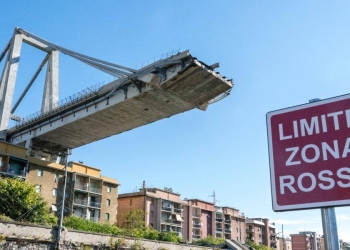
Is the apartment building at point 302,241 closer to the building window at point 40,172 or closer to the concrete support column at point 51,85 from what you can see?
the concrete support column at point 51,85

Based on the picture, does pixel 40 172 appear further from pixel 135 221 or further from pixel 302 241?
pixel 302 241

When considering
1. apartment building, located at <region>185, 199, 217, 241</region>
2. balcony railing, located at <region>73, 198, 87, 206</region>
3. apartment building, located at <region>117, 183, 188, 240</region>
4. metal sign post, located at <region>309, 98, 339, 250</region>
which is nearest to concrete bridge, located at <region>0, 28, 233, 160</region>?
balcony railing, located at <region>73, 198, 87, 206</region>

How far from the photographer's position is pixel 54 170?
132 ft

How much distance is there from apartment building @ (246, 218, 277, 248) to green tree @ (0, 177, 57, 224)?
50.6 meters

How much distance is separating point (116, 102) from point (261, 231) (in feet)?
168

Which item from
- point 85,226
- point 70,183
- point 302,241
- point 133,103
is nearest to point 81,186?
point 70,183

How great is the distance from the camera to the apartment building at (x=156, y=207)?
49.4 meters

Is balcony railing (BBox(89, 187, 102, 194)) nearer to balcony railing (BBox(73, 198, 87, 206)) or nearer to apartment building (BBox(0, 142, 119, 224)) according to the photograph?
apartment building (BBox(0, 142, 119, 224))

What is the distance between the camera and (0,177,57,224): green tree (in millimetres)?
26641

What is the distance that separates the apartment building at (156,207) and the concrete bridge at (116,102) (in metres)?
11.6

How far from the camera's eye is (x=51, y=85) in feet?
155

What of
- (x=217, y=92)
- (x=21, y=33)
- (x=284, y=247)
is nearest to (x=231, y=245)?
(x=217, y=92)

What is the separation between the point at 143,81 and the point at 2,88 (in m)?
21.5

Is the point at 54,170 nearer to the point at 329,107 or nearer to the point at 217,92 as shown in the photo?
the point at 217,92
